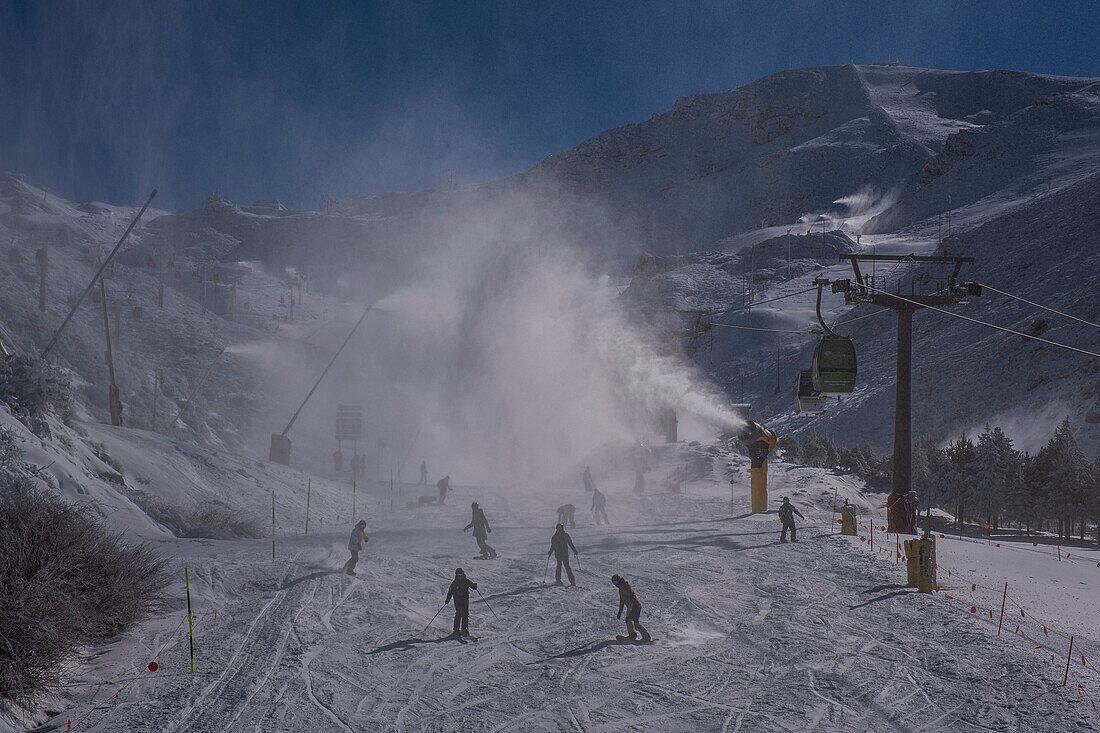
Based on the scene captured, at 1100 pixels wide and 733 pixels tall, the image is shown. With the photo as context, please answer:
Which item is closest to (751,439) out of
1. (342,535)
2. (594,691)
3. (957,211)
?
(342,535)

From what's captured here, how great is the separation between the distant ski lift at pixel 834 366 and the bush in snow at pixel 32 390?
22280 millimetres

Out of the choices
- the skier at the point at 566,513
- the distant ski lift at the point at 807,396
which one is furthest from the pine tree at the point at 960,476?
the skier at the point at 566,513

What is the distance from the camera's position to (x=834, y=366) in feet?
70.6

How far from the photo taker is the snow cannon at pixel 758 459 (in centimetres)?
3052

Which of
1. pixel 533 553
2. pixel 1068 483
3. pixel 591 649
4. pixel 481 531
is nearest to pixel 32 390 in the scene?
pixel 481 531

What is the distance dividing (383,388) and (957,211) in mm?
129213

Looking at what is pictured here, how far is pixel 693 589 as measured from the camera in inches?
664

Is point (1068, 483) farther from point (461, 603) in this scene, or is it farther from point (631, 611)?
point (461, 603)

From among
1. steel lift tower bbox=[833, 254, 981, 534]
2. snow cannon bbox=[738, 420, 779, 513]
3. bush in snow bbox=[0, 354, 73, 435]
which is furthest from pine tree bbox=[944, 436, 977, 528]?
bush in snow bbox=[0, 354, 73, 435]

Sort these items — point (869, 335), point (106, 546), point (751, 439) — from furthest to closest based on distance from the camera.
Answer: point (869, 335)
point (751, 439)
point (106, 546)

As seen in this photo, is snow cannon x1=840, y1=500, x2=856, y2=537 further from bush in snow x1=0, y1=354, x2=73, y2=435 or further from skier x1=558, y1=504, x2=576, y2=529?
bush in snow x1=0, y1=354, x2=73, y2=435

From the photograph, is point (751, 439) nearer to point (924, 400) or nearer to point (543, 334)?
point (924, 400)

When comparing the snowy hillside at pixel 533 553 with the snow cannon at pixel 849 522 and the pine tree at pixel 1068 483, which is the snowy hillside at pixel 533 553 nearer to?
the snow cannon at pixel 849 522

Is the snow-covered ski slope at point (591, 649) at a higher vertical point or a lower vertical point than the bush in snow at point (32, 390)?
lower
